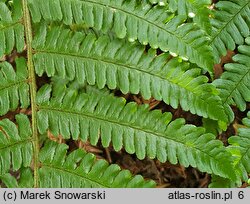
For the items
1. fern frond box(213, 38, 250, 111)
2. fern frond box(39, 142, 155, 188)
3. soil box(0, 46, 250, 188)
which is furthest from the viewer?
soil box(0, 46, 250, 188)

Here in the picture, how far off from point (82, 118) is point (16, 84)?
397mm

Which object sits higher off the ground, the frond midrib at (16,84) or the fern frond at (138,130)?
the frond midrib at (16,84)

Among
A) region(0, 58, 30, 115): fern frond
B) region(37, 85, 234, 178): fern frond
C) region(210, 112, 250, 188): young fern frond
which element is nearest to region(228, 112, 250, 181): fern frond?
region(210, 112, 250, 188): young fern frond

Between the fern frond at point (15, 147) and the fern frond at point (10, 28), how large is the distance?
40 cm

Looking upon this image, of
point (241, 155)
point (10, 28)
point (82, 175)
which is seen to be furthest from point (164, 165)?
point (10, 28)

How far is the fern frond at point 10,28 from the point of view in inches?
83.9

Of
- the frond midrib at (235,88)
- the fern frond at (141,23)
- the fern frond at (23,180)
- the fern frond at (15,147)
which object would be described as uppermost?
the fern frond at (141,23)

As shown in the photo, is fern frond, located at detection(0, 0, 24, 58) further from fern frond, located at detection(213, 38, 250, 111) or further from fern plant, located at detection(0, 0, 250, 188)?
fern frond, located at detection(213, 38, 250, 111)

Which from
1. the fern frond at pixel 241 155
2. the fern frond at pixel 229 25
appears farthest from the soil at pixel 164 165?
the fern frond at pixel 241 155

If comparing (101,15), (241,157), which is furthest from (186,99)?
(101,15)

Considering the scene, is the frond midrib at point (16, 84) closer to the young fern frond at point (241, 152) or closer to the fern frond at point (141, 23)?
the fern frond at point (141, 23)

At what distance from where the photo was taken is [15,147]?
2.07 m

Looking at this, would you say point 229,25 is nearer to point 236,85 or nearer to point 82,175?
point 236,85

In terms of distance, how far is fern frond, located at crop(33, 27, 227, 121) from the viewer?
2.07 m
